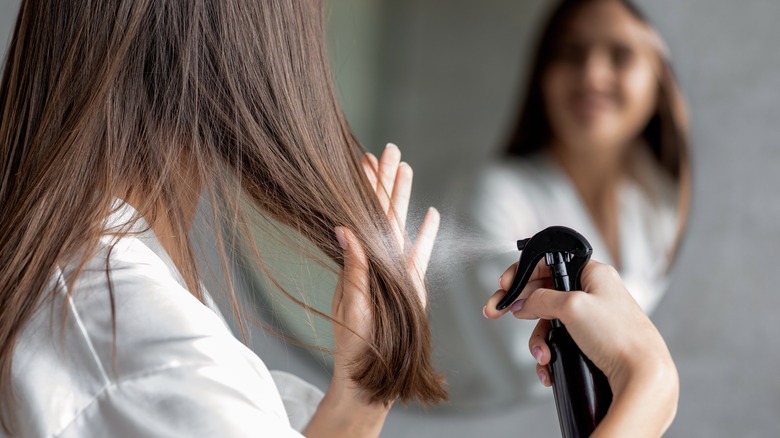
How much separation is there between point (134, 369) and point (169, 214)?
0.15 metres

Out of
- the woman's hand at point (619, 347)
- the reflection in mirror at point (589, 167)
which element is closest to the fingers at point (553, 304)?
the woman's hand at point (619, 347)

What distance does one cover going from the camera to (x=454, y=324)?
3.59ft

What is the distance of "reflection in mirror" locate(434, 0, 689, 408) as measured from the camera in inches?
43.6

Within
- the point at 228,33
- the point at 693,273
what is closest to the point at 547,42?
the point at 693,273

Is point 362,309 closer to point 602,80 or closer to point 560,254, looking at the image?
point 560,254

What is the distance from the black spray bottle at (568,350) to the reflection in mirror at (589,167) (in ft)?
1.97

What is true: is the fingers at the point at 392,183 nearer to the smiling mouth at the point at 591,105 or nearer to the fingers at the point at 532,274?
the fingers at the point at 532,274

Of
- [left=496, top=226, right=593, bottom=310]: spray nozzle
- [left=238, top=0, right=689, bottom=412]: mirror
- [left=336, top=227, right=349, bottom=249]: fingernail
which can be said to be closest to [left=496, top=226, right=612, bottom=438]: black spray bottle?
[left=496, top=226, right=593, bottom=310]: spray nozzle

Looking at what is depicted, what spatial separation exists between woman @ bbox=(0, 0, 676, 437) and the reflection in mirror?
54cm

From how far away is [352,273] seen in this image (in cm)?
52

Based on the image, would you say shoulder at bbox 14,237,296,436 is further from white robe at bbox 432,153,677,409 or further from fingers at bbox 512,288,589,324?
white robe at bbox 432,153,677,409

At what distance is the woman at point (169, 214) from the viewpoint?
15.6 inches

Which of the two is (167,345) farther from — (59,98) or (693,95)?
(693,95)

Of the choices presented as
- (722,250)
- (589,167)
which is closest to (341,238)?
(589,167)
